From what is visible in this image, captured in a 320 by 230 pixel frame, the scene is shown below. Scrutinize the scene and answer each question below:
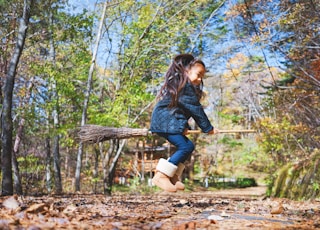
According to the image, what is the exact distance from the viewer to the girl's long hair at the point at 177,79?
12.9ft

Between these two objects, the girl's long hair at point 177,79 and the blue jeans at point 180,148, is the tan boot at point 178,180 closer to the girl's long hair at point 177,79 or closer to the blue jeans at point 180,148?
the blue jeans at point 180,148

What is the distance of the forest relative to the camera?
8406 mm

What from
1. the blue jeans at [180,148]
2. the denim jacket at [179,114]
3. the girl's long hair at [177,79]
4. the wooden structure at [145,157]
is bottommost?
the wooden structure at [145,157]

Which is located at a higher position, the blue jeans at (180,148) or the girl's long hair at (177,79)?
the girl's long hair at (177,79)

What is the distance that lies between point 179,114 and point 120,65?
8.52 meters

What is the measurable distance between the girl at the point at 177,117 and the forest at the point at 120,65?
1.51 metres

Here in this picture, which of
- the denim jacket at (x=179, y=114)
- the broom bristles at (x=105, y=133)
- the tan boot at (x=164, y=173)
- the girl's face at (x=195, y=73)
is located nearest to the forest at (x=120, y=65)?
the broom bristles at (x=105, y=133)

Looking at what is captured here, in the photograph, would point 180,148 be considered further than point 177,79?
No

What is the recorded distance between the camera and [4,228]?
1.51m

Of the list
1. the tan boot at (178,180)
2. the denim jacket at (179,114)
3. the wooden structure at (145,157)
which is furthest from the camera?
the wooden structure at (145,157)

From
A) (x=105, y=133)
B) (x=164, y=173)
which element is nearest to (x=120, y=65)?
(x=105, y=133)

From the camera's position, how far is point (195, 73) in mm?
4113

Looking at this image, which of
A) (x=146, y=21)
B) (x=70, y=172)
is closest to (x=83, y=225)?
(x=146, y=21)

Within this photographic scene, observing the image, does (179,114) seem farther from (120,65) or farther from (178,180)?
(120,65)
